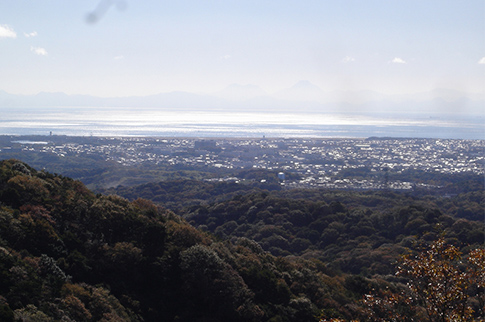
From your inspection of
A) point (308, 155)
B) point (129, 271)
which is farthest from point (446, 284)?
point (308, 155)

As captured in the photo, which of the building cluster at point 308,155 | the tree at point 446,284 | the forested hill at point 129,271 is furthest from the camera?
the building cluster at point 308,155

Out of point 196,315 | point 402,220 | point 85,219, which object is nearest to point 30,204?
point 85,219

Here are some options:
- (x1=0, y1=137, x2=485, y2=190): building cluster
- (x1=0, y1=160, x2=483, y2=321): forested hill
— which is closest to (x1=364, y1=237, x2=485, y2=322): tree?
(x1=0, y1=160, x2=483, y2=321): forested hill

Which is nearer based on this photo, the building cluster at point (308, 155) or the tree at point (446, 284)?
the tree at point (446, 284)

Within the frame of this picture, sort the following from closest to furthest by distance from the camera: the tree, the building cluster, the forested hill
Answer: the tree < the forested hill < the building cluster

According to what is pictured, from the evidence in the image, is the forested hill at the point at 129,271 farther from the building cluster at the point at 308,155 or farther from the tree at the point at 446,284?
the building cluster at the point at 308,155

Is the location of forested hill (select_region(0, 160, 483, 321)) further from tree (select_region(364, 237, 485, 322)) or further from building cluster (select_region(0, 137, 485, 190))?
building cluster (select_region(0, 137, 485, 190))

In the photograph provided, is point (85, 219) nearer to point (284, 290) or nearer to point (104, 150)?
point (284, 290)

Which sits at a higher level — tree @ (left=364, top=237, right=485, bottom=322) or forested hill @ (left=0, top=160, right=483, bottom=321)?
tree @ (left=364, top=237, right=485, bottom=322)

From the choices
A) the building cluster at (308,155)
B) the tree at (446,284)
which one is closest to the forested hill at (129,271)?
the tree at (446,284)
